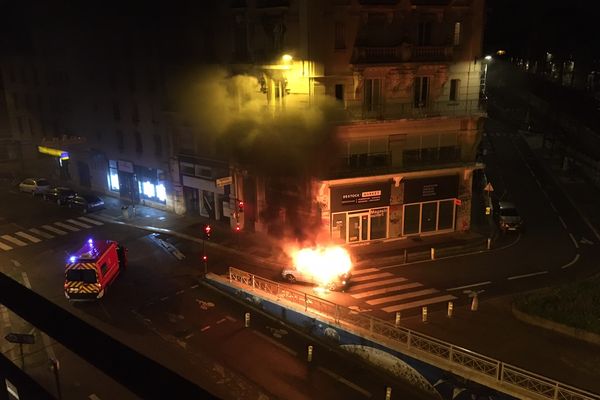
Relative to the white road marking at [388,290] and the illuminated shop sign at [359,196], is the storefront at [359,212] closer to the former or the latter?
the illuminated shop sign at [359,196]

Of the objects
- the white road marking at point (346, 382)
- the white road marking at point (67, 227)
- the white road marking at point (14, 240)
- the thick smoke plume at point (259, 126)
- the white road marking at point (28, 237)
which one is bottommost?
the white road marking at point (67, 227)

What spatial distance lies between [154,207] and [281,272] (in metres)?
15.0

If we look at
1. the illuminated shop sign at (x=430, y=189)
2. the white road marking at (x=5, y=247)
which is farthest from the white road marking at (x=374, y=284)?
the white road marking at (x=5, y=247)

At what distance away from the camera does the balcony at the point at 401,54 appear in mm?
24609

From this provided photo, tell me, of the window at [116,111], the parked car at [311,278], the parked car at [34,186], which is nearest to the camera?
the parked car at [311,278]

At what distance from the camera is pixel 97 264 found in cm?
1972

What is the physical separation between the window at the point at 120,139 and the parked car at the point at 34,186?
657cm

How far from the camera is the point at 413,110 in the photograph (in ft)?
85.0

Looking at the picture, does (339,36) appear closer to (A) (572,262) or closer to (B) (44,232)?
(A) (572,262)

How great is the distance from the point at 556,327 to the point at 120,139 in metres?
30.1

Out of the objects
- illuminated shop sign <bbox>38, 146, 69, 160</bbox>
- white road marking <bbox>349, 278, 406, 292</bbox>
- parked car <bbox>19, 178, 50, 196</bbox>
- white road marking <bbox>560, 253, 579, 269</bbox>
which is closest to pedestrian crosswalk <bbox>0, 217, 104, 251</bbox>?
parked car <bbox>19, 178, 50, 196</bbox>

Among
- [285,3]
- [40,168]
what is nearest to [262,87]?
[285,3]

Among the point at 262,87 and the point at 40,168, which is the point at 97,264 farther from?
the point at 40,168

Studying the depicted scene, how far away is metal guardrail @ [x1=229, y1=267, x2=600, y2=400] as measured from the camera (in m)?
12.1
